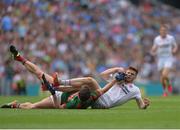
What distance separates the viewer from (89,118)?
47.0 feet

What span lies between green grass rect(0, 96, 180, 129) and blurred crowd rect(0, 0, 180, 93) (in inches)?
546

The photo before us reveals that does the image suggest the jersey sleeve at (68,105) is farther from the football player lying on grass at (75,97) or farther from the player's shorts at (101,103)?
the player's shorts at (101,103)

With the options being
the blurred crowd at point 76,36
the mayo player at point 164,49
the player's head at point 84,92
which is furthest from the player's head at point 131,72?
the blurred crowd at point 76,36

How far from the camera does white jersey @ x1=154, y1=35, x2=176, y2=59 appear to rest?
84.9 feet

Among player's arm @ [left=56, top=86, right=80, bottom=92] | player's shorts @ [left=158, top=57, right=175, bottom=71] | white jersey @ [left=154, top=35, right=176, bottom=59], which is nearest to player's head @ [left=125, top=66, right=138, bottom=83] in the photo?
player's arm @ [left=56, top=86, right=80, bottom=92]

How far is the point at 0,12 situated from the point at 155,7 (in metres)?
10.4

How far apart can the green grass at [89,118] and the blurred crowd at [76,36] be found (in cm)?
1388

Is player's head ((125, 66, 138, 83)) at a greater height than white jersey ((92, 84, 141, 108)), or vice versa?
player's head ((125, 66, 138, 83))

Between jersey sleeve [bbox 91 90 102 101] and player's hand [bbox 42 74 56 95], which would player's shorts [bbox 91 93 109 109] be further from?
player's hand [bbox 42 74 56 95]

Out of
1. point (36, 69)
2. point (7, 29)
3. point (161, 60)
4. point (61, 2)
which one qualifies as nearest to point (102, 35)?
point (61, 2)

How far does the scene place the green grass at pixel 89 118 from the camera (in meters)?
13.0

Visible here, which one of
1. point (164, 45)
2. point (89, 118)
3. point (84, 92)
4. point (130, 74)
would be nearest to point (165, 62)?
point (164, 45)

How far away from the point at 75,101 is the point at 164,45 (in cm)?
983

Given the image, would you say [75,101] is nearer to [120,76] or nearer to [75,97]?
[75,97]
